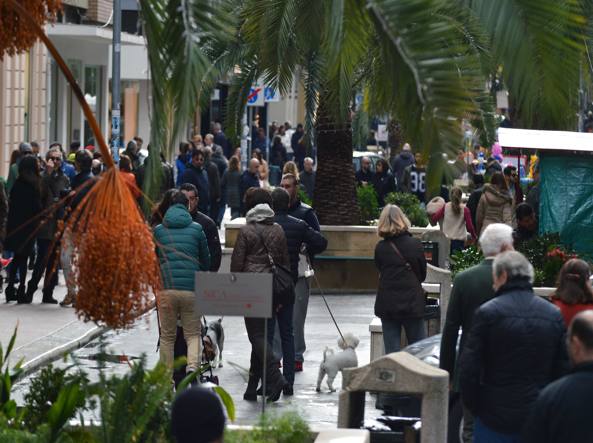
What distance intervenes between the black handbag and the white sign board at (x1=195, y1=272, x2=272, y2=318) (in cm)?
179

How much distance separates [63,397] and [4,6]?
2235 millimetres

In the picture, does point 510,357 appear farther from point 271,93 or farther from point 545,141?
point 545,141

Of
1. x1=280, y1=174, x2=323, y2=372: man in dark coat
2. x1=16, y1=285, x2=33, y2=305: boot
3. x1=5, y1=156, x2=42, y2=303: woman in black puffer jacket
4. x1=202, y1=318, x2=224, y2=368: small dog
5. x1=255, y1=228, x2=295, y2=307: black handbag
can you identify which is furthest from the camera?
x1=16, y1=285, x2=33, y2=305: boot

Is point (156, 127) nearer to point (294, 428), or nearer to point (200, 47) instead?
point (200, 47)

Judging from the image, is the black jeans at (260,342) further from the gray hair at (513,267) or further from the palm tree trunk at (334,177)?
the palm tree trunk at (334,177)

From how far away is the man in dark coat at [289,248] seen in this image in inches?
495

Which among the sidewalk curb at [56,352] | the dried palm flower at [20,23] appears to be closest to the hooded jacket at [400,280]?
the sidewalk curb at [56,352]

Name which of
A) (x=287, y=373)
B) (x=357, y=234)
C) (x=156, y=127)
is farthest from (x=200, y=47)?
(x=357, y=234)

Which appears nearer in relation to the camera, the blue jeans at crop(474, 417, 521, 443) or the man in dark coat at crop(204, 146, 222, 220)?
the blue jeans at crop(474, 417, 521, 443)

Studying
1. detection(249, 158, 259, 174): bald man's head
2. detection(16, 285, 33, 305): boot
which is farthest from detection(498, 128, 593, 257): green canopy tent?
detection(249, 158, 259, 174): bald man's head

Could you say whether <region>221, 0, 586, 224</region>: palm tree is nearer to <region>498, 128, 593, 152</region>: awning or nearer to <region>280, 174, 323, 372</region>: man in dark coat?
<region>280, 174, 323, 372</region>: man in dark coat

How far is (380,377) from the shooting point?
25.8 feet

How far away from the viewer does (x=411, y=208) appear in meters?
22.9

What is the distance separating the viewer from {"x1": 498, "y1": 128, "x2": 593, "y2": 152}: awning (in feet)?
52.6
